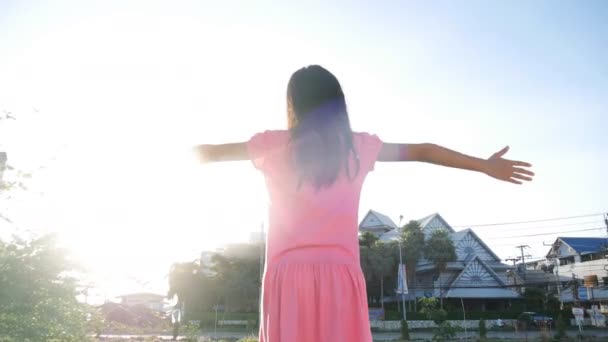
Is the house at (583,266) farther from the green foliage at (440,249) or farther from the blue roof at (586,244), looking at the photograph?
the green foliage at (440,249)

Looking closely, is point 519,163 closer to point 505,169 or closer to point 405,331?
point 505,169

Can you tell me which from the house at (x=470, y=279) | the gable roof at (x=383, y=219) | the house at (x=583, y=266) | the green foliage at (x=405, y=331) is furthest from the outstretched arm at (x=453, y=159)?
the gable roof at (x=383, y=219)

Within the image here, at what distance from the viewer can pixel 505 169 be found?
177cm

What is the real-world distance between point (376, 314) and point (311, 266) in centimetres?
3441

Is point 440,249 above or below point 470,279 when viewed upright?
above

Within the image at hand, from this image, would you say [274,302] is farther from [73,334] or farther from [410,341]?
[410,341]

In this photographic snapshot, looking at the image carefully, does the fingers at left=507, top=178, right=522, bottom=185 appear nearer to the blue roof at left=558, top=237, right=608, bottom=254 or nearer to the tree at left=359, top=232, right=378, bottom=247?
the tree at left=359, top=232, right=378, bottom=247

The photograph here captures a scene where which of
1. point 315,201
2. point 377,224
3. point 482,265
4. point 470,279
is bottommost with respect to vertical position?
point 470,279

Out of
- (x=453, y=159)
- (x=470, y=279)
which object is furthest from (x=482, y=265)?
(x=453, y=159)

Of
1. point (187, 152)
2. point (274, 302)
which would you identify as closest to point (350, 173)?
point (274, 302)

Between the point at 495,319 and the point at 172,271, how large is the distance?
79.3 feet

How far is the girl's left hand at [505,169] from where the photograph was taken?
176cm

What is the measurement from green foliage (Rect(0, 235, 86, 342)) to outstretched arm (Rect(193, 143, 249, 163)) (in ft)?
4.56

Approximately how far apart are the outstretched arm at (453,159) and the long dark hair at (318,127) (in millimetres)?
180
